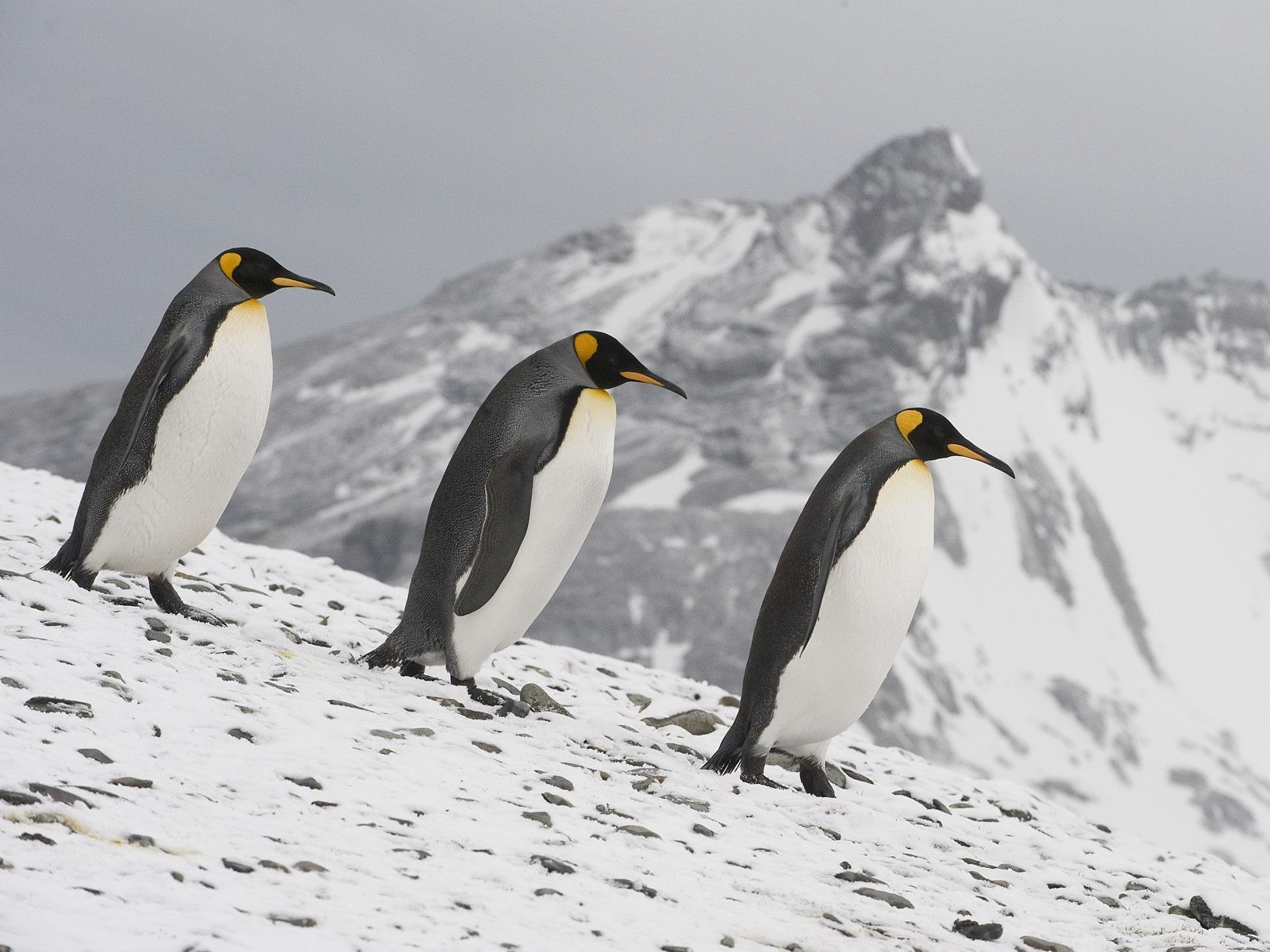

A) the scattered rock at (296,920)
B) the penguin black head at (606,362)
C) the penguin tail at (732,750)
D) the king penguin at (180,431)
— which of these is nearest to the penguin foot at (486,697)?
the penguin tail at (732,750)

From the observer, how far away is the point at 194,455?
6027 mm

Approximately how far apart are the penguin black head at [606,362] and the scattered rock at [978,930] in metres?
2.86

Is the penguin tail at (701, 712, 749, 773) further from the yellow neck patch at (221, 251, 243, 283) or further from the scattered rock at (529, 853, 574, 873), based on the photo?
the yellow neck patch at (221, 251, 243, 283)

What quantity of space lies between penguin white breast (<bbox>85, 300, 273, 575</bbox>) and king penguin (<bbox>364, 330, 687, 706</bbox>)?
1.05m

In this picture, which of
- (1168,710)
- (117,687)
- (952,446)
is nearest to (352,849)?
(117,687)

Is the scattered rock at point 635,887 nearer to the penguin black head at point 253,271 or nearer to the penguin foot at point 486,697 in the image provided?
the penguin foot at point 486,697

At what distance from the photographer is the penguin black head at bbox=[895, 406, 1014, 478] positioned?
19.8 ft

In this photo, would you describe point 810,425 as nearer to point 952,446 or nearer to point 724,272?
point 724,272

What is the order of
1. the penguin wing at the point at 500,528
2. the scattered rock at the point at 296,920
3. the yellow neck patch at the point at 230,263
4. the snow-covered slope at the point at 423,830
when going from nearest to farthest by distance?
the scattered rock at the point at 296,920 → the snow-covered slope at the point at 423,830 → the penguin wing at the point at 500,528 → the yellow neck patch at the point at 230,263

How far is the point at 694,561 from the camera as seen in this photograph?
93.5 meters

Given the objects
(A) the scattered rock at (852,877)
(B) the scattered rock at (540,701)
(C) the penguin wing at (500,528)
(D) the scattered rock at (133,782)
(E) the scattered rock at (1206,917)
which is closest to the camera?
(D) the scattered rock at (133,782)

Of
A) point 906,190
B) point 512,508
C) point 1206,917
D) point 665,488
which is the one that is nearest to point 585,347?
point 512,508

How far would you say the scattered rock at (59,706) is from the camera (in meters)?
4.20

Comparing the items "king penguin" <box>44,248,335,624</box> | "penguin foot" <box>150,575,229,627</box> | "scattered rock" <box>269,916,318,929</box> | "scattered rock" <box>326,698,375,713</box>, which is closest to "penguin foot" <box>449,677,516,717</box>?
"scattered rock" <box>326,698,375,713</box>
